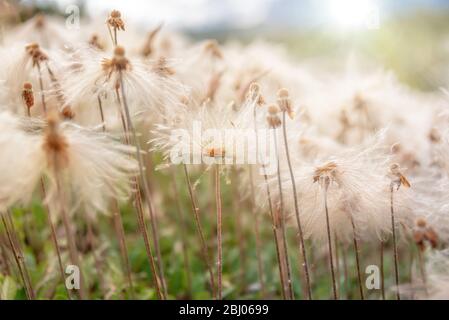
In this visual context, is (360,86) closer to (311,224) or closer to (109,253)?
(311,224)

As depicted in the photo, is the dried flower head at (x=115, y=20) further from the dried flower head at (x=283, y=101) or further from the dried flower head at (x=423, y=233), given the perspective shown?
the dried flower head at (x=423, y=233)

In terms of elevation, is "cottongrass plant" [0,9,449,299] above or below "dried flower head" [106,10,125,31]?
below

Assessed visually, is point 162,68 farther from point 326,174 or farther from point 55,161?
point 326,174

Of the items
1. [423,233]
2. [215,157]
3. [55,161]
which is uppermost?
[55,161]

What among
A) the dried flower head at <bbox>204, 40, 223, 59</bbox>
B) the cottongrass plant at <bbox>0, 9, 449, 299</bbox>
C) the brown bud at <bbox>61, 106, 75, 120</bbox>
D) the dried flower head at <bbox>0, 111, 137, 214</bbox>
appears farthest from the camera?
the dried flower head at <bbox>204, 40, 223, 59</bbox>

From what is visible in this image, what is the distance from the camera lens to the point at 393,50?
36.8 ft

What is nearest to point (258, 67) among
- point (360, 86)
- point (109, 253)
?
point (360, 86)

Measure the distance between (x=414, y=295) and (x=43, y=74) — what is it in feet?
7.58

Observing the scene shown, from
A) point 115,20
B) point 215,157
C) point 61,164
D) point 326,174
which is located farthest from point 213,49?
point 61,164

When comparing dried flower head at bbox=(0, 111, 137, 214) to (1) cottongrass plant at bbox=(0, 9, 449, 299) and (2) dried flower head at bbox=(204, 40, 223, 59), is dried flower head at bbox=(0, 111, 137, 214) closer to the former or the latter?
(1) cottongrass plant at bbox=(0, 9, 449, 299)

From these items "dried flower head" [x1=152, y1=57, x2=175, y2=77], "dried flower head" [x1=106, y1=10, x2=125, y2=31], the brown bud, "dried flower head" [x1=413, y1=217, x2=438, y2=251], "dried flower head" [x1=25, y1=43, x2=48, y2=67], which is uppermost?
"dried flower head" [x1=106, y1=10, x2=125, y2=31]

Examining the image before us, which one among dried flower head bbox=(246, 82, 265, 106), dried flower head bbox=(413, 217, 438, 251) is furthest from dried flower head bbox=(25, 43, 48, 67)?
dried flower head bbox=(413, 217, 438, 251)

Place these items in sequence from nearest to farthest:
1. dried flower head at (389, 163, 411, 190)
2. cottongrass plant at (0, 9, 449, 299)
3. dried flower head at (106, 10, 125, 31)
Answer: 1. cottongrass plant at (0, 9, 449, 299)
2. dried flower head at (389, 163, 411, 190)
3. dried flower head at (106, 10, 125, 31)

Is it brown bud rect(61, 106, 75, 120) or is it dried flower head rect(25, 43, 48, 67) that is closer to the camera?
dried flower head rect(25, 43, 48, 67)
